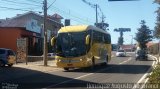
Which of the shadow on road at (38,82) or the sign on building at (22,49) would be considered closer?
the shadow on road at (38,82)

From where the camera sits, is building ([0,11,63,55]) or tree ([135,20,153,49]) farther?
tree ([135,20,153,49])

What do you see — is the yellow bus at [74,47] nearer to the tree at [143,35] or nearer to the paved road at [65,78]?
the paved road at [65,78]

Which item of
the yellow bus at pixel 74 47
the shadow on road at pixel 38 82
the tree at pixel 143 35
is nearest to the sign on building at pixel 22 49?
the yellow bus at pixel 74 47

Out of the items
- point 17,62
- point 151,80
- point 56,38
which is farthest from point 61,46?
point 151,80

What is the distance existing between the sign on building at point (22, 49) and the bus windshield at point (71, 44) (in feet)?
31.0

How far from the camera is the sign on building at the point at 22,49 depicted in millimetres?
43219

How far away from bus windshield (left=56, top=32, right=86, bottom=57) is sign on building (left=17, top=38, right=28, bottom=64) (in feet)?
31.0

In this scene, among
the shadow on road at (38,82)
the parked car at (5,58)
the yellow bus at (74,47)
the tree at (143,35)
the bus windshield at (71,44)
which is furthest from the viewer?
the tree at (143,35)

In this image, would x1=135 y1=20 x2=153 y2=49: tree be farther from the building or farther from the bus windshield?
the bus windshield

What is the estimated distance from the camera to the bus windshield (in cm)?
3372

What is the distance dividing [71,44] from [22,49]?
11.4m

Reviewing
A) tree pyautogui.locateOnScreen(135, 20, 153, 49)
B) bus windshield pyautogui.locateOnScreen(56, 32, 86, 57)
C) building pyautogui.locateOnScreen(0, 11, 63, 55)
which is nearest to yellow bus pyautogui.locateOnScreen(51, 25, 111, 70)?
bus windshield pyautogui.locateOnScreen(56, 32, 86, 57)

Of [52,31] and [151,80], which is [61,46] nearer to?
[151,80]

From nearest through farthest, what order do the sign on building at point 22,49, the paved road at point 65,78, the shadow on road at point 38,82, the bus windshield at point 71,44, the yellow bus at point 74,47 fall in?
1. the shadow on road at point 38,82
2. the paved road at point 65,78
3. the yellow bus at point 74,47
4. the bus windshield at point 71,44
5. the sign on building at point 22,49
